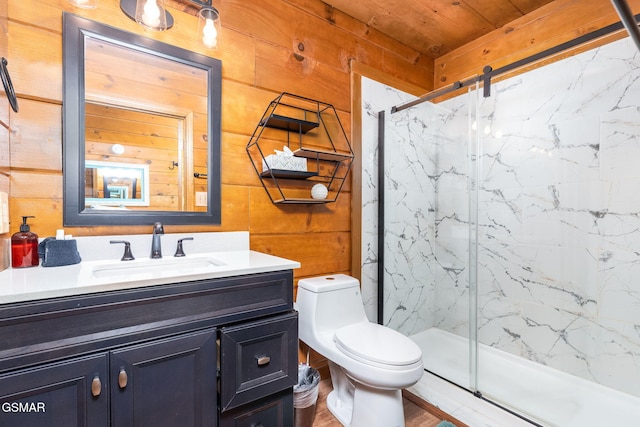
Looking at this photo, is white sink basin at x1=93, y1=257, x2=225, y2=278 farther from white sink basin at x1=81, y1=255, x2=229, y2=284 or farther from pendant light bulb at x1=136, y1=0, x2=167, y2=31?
pendant light bulb at x1=136, y1=0, x2=167, y2=31

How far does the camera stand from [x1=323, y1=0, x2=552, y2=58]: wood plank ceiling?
6.66ft

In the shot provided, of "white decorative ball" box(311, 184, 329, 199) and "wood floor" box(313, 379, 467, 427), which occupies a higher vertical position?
"white decorative ball" box(311, 184, 329, 199)

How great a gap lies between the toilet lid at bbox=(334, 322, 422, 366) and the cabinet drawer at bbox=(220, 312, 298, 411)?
32cm

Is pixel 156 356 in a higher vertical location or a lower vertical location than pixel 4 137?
lower

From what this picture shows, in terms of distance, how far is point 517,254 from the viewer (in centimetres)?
216

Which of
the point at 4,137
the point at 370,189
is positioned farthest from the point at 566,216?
the point at 4,137

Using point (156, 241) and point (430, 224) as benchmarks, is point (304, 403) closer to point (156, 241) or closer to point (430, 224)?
point (156, 241)

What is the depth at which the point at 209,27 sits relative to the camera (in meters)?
1.43

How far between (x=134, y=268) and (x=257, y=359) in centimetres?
64

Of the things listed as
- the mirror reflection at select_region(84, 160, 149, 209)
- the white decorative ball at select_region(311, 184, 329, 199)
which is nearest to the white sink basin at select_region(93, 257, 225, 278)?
the mirror reflection at select_region(84, 160, 149, 209)

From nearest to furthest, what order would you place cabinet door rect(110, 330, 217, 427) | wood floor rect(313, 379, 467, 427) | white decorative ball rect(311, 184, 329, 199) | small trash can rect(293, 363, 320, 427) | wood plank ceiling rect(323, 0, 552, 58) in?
cabinet door rect(110, 330, 217, 427) < small trash can rect(293, 363, 320, 427) < wood floor rect(313, 379, 467, 427) < white decorative ball rect(311, 184, 329, 199) < wood plank ceiling rect(323, 0, 552, 58)

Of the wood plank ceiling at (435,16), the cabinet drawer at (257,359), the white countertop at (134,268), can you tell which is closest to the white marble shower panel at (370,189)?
the wood plank ceiling at (435,16)

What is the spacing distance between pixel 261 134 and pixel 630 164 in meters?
2.05

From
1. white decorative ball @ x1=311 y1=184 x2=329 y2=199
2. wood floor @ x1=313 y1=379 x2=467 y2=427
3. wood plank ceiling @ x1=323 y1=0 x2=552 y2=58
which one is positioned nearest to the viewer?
wood floor @ x1=313 y1=379 x2=467 y2=427
